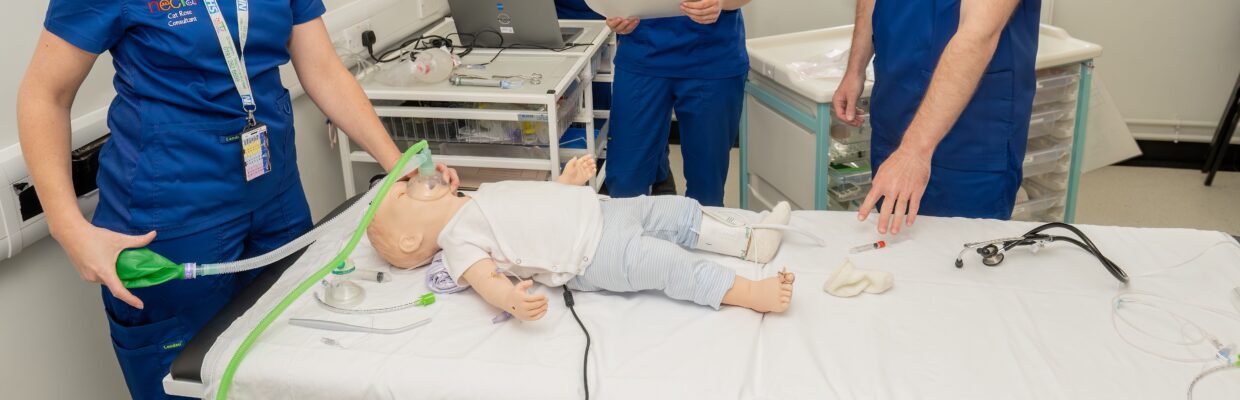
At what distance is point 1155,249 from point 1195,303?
20 centimetres

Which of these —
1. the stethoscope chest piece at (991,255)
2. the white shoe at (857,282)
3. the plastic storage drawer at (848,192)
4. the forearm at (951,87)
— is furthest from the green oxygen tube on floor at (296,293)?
the plastic storage drawer at (848,192)

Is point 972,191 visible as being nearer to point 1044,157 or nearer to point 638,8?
point 1044,157

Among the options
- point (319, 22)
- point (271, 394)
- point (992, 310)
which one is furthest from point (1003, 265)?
point (319, 22)

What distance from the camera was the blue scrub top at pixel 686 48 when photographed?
2389 mm

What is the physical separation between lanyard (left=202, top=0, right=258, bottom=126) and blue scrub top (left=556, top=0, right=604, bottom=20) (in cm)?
185

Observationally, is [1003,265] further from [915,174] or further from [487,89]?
[487,89]

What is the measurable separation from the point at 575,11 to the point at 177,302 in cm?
204

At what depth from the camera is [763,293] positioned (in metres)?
1.46

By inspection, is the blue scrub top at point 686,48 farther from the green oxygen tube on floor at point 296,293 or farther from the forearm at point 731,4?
the green oxygen tube on floor at point 296,293

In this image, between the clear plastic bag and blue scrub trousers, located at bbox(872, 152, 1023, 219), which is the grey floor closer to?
the clear plastic bag

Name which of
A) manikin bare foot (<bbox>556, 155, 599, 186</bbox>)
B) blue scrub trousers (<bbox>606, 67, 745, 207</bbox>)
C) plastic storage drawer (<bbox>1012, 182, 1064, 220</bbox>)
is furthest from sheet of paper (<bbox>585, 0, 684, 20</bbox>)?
plastic storage drawer (<bbox>1012, 182, 1064, 220</bbox>)

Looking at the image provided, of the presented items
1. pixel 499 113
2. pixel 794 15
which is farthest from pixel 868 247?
pixel 794 15

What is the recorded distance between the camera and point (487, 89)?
95.0 inches

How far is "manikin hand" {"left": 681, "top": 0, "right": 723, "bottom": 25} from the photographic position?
7.34 ft
